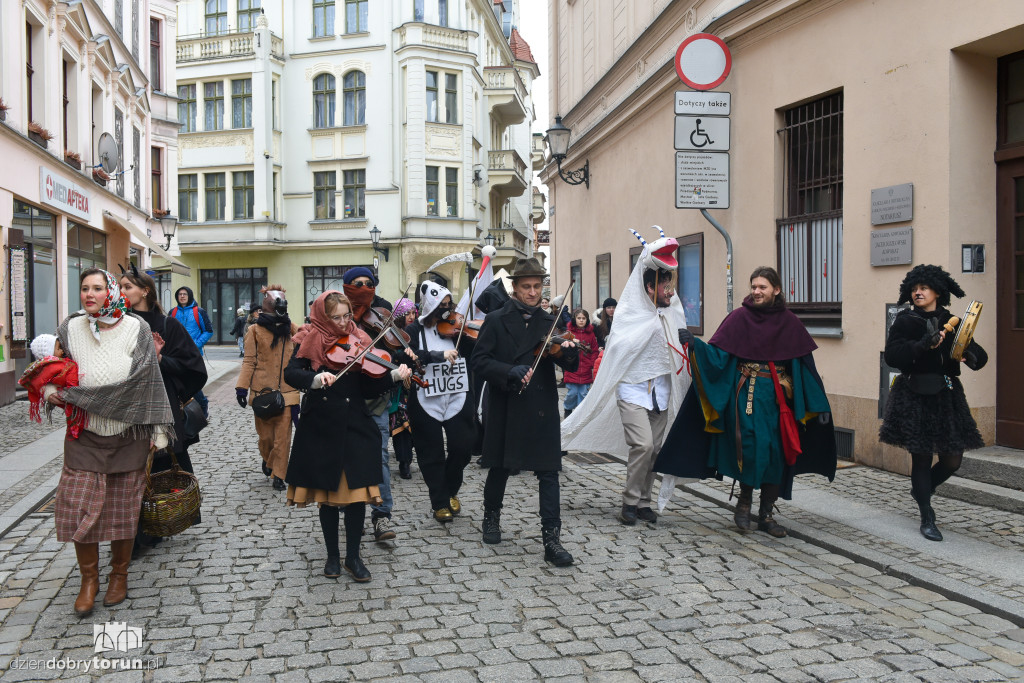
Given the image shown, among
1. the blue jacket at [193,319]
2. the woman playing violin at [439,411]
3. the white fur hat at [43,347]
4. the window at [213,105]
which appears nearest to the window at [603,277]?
the blue jacket at [193,319]

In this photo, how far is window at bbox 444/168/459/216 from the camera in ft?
117

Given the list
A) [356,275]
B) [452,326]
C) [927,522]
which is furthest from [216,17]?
[927,522]

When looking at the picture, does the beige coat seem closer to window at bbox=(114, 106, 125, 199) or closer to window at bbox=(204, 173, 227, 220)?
window at bbox=(114, 106, 125, 199)

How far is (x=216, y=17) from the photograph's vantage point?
3631 cm

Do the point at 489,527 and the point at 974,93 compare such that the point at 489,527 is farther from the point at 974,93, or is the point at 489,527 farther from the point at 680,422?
the point at 974,93

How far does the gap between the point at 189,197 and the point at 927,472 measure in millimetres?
34942

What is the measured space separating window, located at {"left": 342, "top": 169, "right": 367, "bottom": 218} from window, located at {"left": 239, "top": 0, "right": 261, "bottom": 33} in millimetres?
7192

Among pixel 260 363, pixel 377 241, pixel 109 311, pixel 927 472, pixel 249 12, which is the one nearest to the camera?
pixel 109 311

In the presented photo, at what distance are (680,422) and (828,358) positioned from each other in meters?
3.01

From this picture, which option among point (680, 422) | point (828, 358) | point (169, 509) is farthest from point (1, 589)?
point (828, 358)

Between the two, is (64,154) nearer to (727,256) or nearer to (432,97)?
(727,256)

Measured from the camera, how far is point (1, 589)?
488cm

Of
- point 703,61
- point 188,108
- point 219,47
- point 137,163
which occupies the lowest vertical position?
point 703,61

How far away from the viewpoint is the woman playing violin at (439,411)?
6285mm
